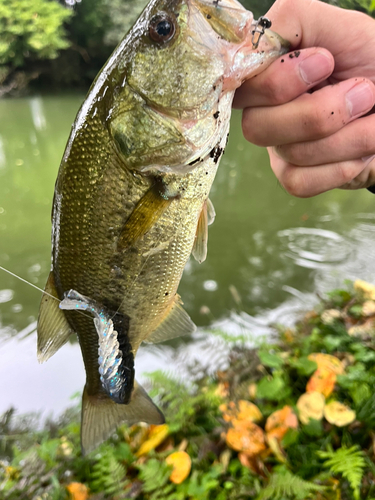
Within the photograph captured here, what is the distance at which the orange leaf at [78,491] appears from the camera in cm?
192

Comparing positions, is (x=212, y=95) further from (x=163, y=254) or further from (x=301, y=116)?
(x=163, y=254)

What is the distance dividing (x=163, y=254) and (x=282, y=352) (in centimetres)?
196

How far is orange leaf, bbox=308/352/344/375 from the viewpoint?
7.66 ft

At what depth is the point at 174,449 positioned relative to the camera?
6.97 feet

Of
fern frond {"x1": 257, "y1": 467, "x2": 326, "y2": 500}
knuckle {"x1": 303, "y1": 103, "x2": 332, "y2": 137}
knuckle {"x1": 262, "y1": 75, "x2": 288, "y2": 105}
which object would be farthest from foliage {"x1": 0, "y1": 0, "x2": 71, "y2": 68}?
fern frond {"x1": 257, "y1": 467, "x2": 326, "y2": 500}

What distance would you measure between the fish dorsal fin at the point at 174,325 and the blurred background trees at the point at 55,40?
24.2m

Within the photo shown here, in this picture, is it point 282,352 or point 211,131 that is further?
point 282,352

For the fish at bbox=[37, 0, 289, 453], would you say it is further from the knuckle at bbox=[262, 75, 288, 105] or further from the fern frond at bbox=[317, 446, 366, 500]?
the fern frond at bbox=[317, 446, 366, 500]

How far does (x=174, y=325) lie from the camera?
1.51m

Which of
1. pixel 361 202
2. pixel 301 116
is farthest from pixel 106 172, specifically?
pixel 361 202

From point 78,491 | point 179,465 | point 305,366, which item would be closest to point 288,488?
point 179,465

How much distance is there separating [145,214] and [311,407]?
172cm

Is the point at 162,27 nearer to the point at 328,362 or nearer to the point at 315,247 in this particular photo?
the point at 328,362

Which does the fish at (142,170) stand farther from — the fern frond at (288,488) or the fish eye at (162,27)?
the fern frond at (288,488)
